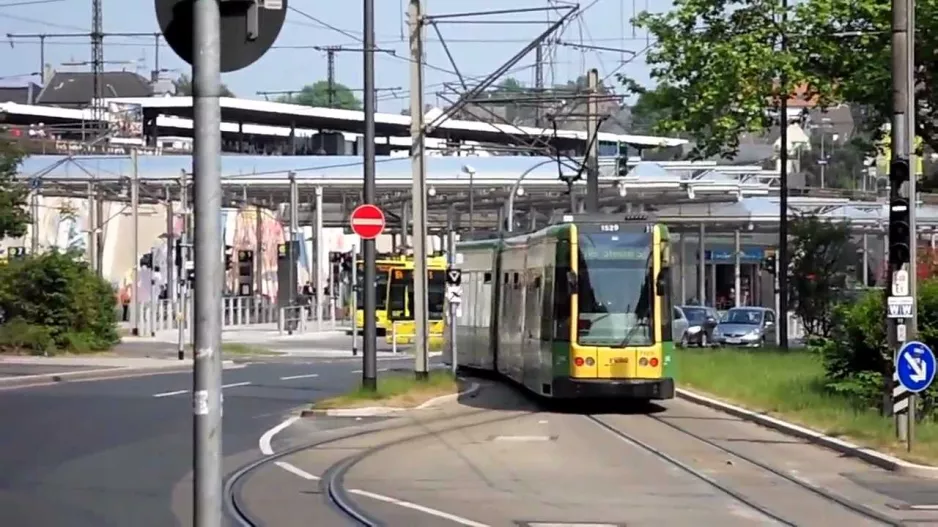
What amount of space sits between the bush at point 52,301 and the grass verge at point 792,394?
17777 millimetres

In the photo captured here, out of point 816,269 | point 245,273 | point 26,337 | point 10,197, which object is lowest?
point 26,337

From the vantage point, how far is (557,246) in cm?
2598

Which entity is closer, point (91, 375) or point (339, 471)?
point (339, 471)

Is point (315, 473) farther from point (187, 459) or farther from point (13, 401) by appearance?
point (13, 401)

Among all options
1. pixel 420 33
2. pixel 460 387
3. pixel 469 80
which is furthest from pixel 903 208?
pixel 469 80

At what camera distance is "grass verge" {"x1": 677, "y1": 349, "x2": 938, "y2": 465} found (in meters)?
19.8

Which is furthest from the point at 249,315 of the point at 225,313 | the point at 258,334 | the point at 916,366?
the point at 916,366

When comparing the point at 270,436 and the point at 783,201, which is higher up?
the point at 783,201

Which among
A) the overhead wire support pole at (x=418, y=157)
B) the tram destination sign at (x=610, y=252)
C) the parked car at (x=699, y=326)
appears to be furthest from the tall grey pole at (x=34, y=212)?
the tram destination sign at (x=610, y=252)

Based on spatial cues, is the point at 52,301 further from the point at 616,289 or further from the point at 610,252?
the point at 616,289

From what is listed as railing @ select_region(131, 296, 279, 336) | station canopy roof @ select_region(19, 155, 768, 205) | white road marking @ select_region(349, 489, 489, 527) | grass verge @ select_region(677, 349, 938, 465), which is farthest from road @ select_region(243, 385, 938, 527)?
station canopy roof @ select_region(19, 155, 768, 205)

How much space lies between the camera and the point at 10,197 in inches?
1661

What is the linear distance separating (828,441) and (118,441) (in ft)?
31.6

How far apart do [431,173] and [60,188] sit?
16.2m
